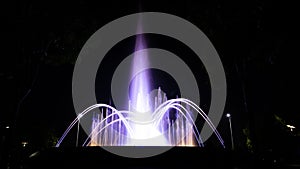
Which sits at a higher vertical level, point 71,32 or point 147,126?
point 71,32

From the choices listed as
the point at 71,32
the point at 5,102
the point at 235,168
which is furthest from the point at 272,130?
the point at 5,102

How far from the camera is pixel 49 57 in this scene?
47.9ft

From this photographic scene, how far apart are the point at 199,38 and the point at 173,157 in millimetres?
8668

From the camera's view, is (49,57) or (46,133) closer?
(49,57)

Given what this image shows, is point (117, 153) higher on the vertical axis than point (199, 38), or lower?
lower

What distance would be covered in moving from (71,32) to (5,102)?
8.88 m

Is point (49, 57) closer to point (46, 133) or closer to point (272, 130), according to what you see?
point (46, 133)

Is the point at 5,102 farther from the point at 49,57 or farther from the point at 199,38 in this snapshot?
the point at 199,38

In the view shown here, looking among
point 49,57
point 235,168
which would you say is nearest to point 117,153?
point 235,168

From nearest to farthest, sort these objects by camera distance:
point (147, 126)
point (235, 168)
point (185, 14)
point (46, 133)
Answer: point (235, 168), point (185, 14), point (147, 126), point (46, 133)

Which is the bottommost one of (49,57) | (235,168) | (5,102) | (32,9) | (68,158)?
(235,168)

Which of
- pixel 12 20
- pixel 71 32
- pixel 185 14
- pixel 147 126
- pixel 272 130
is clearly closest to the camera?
Result: pixel 12 20

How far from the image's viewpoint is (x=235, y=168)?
829 cm

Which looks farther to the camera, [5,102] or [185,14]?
[5,102]
